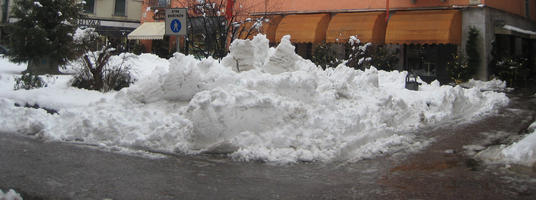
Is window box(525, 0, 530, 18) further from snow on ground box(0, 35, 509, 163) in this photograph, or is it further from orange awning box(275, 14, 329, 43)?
snow on ground box(0, 35, 509, 163)

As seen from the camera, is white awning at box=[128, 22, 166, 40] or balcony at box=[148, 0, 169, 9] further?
balcony at box=[148, 0, 169, 9]

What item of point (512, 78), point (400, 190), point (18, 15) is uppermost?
point (18, 15)

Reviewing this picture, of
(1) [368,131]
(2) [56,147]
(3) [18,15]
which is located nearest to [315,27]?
(3) [18,15]

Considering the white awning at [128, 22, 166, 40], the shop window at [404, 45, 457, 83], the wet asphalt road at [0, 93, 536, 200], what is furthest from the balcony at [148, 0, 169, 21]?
the wet asphalt road at [0, 93, 536, 200]

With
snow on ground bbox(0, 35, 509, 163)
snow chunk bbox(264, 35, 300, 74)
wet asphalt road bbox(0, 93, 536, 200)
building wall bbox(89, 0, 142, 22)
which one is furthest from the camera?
building wall bbox(89, 0, 142, 22)

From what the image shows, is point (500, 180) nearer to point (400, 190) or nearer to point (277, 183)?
point (400, 190)

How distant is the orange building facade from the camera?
1969 centimetres

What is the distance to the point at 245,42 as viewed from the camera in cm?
971

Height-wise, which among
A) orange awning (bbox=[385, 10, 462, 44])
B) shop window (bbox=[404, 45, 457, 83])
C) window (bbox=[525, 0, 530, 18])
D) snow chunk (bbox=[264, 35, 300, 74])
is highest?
window (bbox=[525, 0, 530, 18])

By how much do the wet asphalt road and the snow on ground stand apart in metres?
0.44

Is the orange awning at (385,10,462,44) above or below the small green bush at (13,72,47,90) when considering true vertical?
above

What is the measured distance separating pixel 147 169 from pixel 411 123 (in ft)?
18.2

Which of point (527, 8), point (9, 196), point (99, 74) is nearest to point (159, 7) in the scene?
point (99, 74)

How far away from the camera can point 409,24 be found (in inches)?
785
